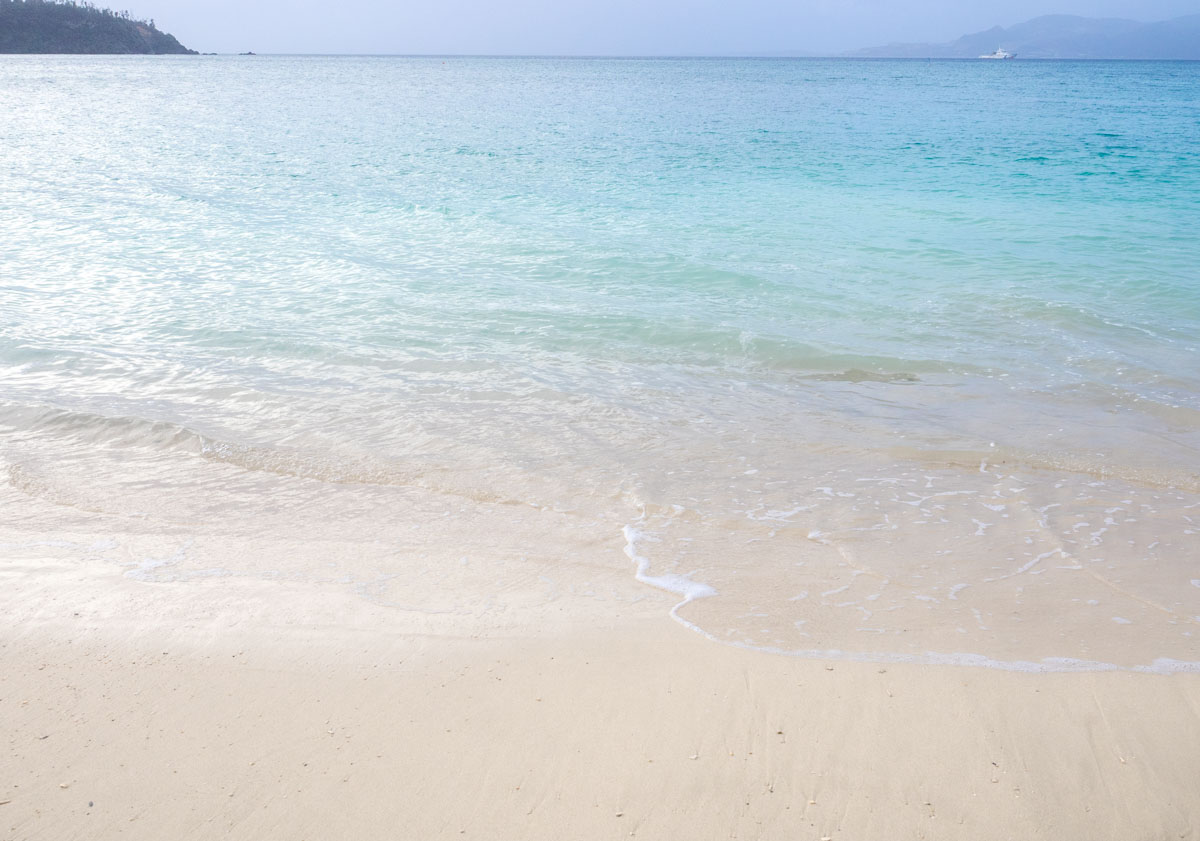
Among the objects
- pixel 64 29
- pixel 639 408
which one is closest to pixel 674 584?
pixel 639 408

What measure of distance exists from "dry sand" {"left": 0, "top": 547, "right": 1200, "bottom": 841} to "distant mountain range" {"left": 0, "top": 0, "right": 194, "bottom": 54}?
153 metres

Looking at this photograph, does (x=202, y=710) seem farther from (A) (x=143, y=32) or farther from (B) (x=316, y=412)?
(A) (x=143, y=32)

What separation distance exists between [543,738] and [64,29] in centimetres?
16240

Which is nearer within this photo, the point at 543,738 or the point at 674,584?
the point at 543,738

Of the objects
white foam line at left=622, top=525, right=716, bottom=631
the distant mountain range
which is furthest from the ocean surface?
the distant mountain range

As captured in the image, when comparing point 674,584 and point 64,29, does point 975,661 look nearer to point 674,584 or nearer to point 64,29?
point 674,584

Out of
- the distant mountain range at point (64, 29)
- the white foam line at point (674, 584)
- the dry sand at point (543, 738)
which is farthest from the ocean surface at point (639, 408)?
the distant mountain range at point (64, 29)

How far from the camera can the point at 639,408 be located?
19.6ft

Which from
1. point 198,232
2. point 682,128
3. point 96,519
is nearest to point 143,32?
point 682,128

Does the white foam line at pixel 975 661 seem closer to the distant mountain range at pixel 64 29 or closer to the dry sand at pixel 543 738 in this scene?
the dry sand at pixel 543 738

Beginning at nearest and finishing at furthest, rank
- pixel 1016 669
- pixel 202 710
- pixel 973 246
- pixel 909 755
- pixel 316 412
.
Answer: pixel 909 755
pixel 202 710
pixel 1016 669
pixel 316 412
pixel 973 246

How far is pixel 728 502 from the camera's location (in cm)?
453

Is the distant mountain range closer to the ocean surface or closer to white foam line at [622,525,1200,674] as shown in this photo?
the ocean surface

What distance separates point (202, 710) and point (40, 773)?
456 mm
